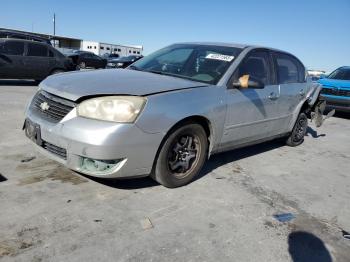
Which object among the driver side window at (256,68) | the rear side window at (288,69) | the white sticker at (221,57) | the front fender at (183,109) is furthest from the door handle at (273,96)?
the front fender at (183,109)

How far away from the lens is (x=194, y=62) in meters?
4.51

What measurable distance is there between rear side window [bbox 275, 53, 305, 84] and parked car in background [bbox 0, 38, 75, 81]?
29.5 ft

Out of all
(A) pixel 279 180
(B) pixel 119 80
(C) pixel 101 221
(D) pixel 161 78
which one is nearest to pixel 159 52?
(D) pixel 161 78

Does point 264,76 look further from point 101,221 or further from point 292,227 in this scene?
point 101,221

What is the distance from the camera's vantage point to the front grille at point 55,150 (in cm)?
331

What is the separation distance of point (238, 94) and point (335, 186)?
1.76 metres

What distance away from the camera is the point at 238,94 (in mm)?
4266

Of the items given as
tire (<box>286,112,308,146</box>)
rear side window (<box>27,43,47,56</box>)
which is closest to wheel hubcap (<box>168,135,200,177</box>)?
tire (<box>286,112,308,146</box>)

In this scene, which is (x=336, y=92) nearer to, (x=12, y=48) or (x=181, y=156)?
(x=181, y=156)

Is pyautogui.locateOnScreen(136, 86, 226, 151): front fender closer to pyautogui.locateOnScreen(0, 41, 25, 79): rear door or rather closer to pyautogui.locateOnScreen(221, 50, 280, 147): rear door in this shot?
pyautogui.locateOnScreen(221, 50, 280, 147): rear door

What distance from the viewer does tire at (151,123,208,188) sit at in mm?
3577

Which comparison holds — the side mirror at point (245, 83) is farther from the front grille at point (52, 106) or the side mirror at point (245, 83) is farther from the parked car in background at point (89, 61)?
the parked car in background at point (89, 61)

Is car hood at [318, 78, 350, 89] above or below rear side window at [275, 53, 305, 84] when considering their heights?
below

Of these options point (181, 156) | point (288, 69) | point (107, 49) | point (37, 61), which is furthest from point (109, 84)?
point (107, 49)
